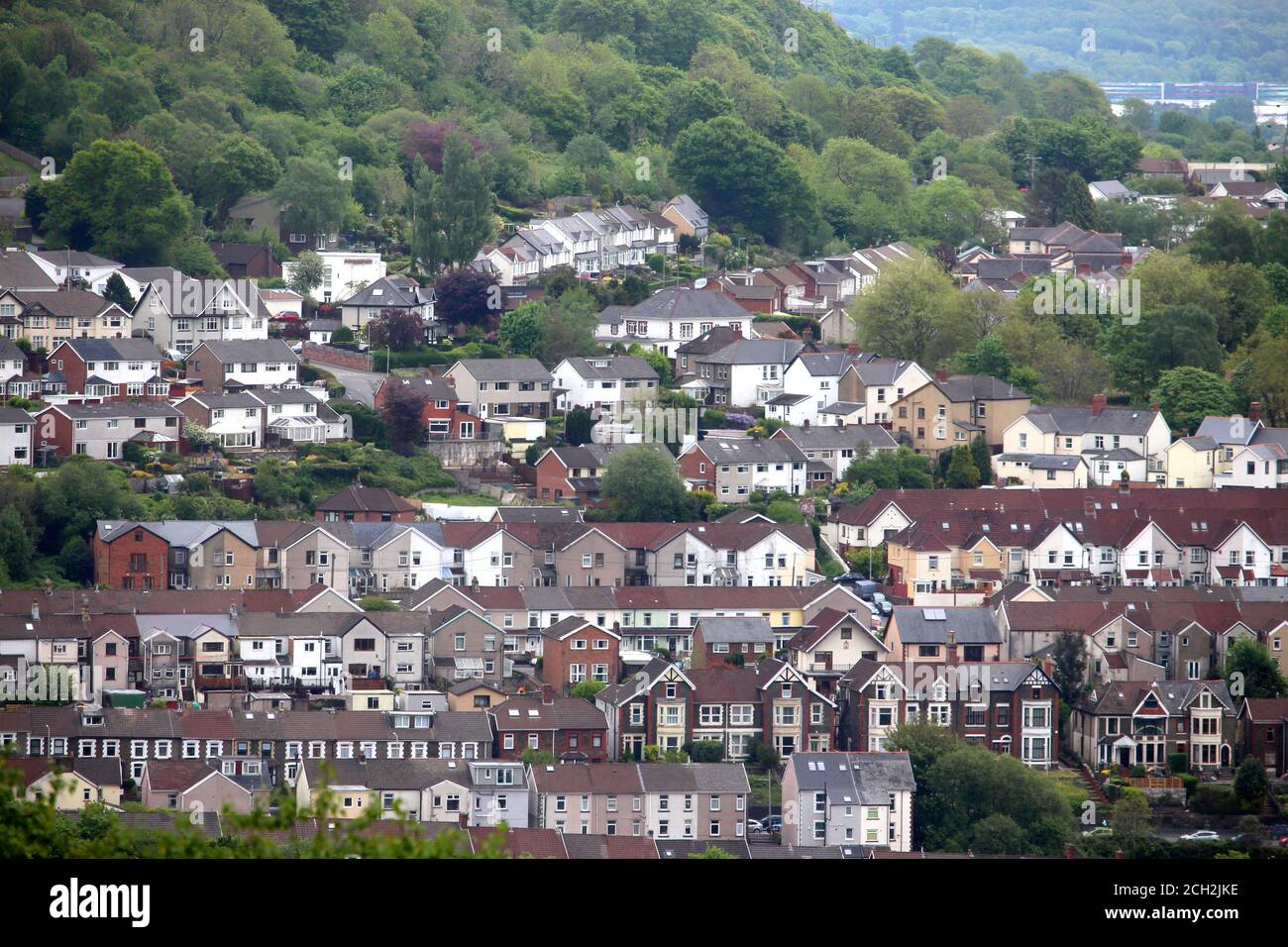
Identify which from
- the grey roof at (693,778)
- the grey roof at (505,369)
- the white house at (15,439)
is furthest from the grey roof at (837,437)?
the grey roof at (693,778)

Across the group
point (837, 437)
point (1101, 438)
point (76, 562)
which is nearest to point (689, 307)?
point (837, 437)

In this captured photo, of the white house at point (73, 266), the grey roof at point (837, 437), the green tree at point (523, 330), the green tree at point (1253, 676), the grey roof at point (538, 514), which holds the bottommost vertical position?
the green tree at point (1253, 676)

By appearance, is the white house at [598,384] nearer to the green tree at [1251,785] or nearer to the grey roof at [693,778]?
the grey roof at [693,778]

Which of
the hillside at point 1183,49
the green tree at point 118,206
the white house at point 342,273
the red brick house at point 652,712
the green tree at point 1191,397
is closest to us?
the red brick house at point 652,712

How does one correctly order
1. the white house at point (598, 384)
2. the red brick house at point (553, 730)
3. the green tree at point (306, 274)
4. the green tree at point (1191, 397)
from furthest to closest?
the green tree at point (306, 274) → the white house at point (598, 384) → the green tree at point (1191, 397) → the red brick house at point (553, 730)

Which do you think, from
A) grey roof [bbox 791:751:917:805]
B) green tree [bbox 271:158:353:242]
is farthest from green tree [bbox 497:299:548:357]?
grey roof [bbox 791:751:917:805]
